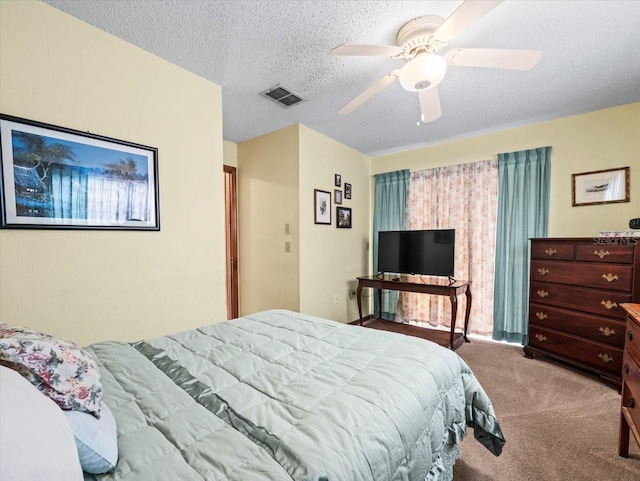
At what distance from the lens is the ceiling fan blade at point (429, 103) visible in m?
1.82

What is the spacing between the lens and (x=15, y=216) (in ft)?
4.80

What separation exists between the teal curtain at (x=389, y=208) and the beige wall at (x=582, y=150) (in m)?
0.98

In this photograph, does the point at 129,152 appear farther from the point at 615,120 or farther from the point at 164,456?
the point at 615,120

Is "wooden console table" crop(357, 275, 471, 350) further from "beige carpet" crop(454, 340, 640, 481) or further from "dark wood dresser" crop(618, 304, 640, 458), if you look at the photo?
"dark wood dresser" crop(618, 304, 640, 458)

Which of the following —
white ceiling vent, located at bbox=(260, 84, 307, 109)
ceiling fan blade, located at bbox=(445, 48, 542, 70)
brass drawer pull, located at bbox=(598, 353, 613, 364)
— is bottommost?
brass drawer pull, located at bbox=(598, 353, 613, 364)

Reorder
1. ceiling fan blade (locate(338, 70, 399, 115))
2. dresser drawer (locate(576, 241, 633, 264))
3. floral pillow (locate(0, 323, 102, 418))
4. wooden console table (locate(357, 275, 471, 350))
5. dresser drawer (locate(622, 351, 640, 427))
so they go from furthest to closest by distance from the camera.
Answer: wooden console table (locate(357, 275, 471, 350)) < dresser drawer (locate(576, 241, 633, 264)) < ceiling fan blade (locate(338, 70, 399, 115)) < dresser drawer (locate(622, 351, 640, 427)) < floral pillow (locate(0, 323, 102, 418))

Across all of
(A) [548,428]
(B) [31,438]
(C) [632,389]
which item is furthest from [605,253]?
(B) [31,438]

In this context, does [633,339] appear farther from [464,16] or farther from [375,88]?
[375,88]

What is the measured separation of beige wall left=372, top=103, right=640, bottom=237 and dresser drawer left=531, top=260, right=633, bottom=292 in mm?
596

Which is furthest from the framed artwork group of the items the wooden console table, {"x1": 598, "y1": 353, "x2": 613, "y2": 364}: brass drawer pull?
{"x1": 598, "y1": 353, "x2": 613, "y2": 364}: brass drawer pull

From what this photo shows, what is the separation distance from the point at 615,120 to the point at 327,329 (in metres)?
3.50

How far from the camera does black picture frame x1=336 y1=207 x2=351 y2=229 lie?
3.81m

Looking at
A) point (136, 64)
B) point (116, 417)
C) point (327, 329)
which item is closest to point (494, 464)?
point (327, 329)

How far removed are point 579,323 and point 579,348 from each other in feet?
0.73
